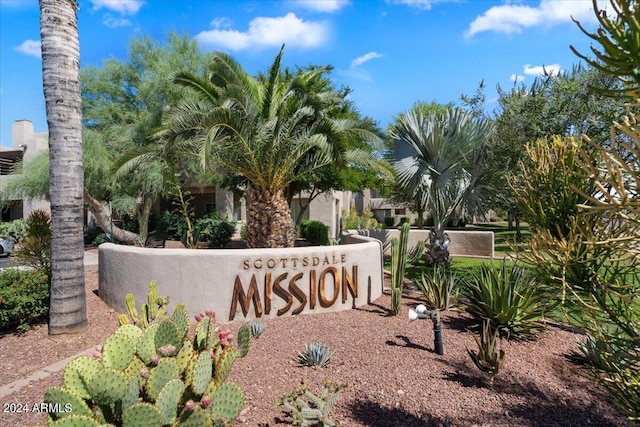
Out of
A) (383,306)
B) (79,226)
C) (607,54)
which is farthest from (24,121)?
(607,54)

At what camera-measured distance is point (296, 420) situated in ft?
12.3

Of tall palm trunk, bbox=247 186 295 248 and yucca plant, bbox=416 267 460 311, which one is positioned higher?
tall palm trunk, bbox=247 186 295 248

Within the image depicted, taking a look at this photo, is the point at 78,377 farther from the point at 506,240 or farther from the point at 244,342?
the point at 506,240

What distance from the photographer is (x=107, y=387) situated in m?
2.53

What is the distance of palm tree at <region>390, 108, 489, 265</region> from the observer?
412 inches

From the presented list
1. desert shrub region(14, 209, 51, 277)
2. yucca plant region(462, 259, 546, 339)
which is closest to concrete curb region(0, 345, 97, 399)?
desert shrub region(14, 209, 51, 277)

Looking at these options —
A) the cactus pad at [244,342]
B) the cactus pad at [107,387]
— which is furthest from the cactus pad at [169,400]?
the cactus pad at [244,342]

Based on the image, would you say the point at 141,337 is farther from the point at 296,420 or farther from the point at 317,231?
the point at 317,231

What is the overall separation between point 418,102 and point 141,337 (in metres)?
43.0

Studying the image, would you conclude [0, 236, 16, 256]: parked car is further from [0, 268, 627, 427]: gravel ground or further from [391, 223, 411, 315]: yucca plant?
[391, 223, 411, 315]: yucca plant

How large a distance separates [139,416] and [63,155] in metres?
5.85

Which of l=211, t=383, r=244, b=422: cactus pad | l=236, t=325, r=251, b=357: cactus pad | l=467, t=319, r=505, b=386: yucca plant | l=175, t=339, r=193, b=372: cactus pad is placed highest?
l=175, t=339, r=193, b=372: cactus pad

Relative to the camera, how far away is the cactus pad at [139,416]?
2.50 meters

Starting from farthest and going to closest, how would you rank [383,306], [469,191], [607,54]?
[469,191], [383,306], [607,54]
